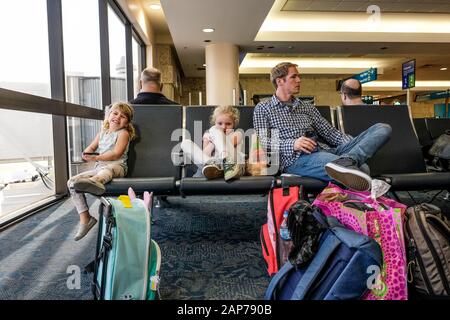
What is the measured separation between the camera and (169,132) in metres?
2.38

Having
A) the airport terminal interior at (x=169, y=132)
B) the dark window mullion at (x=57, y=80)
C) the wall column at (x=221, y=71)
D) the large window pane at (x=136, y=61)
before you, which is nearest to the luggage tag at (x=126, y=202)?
the airport terminal interior at (x=169, y=132)

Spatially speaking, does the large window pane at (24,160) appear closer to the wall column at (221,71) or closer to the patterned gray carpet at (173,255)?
the patterned gray carpet at (173,255)

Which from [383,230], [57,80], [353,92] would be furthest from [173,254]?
[57,80]

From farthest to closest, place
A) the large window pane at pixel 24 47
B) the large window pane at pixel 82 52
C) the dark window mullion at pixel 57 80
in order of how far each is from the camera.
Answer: the large window pane at pixel 82 52 → the dark window mullion at pixel 57 80 → the large window pane at pixel 24 47

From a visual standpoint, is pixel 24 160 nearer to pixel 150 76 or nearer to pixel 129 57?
pixel 150 76

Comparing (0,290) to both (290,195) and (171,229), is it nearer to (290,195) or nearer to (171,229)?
(171,229)

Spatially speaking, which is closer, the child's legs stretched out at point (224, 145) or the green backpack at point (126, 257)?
the green backpack at point (126, 257)

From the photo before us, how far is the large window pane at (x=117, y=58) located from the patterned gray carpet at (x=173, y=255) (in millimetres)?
3323

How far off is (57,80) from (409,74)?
5.39 metres

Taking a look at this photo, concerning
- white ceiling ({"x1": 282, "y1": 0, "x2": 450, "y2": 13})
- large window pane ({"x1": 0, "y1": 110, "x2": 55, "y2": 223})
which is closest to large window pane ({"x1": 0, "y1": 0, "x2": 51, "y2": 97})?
large window pane ({"x1": 0, "y1": 110, "x2": 55, "y2": 223})

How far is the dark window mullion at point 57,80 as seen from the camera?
333 cm

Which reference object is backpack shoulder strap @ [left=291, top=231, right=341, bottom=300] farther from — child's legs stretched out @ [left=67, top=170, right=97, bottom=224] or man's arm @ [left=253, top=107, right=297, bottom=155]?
child's legs stretched out @ [left=67, top=170, right=97, bottom=224]

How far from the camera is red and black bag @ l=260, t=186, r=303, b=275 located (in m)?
1.55

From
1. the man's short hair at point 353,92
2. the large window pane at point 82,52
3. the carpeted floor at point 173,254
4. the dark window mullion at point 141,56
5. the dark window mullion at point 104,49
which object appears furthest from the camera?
the dark window mullion at point 141,56
